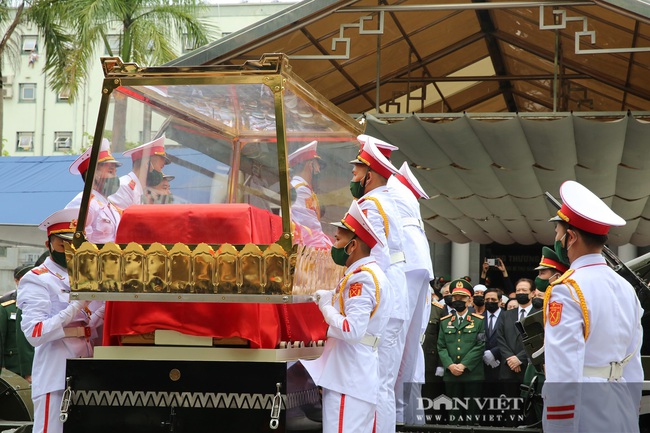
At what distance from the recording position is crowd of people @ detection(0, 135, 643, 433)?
4.78 m

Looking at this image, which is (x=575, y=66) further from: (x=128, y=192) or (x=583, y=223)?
(x=128, y=192)

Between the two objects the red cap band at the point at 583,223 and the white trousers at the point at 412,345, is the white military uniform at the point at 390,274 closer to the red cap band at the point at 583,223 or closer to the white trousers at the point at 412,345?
the white trousers at the point at 412,345

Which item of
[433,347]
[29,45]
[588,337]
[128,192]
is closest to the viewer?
[588,337]

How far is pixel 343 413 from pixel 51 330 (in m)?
1.82

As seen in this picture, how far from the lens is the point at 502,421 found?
7.28m

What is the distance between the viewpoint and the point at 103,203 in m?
5.65

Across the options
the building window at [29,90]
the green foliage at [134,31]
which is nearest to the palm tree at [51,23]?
the green foliage at [134,31]

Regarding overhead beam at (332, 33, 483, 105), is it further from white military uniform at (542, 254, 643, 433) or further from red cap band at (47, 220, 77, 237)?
white military uniform at (542, 254, 643, 433)

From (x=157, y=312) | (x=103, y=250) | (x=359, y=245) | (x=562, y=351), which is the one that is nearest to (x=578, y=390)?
(x=562, y=351)

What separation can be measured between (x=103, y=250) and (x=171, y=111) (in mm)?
1117

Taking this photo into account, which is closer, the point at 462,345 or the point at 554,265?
the point at 554,265

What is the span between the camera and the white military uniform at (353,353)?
209 inches

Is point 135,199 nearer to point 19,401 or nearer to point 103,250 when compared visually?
point 103,250

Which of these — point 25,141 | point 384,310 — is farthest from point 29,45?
point 384,310
